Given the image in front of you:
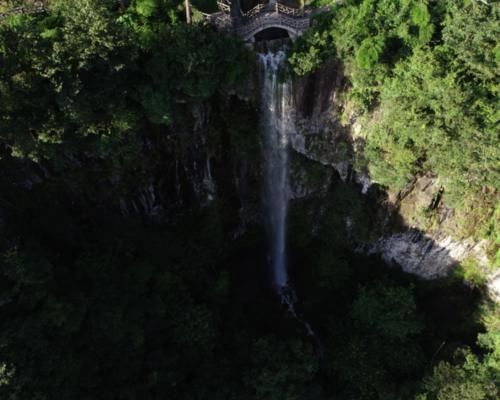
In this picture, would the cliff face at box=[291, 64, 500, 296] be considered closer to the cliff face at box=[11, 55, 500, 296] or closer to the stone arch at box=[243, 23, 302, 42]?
the cliff face at box=[11, 55, 500, 296]

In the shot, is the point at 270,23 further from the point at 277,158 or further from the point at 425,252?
the point at 425,252

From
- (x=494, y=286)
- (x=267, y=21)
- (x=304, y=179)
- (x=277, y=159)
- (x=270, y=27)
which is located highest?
(x=267, y=21)

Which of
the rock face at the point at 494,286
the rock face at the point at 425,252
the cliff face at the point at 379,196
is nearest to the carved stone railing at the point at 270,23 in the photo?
the cliff face at the point at 379,196

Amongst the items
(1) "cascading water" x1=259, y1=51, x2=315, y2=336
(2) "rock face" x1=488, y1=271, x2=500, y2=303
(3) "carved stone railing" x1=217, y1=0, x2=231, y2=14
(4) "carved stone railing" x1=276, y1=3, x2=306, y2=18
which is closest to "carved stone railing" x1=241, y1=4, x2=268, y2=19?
(4) "carved stone railing" x1=276, y1=3, x2=306, y2=18

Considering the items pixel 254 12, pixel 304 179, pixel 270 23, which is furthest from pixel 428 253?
pixel 254 12

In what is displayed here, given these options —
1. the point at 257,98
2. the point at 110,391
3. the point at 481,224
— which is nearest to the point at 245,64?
the point at 257,98

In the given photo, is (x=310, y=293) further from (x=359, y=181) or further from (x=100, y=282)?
(x=100, y=282)

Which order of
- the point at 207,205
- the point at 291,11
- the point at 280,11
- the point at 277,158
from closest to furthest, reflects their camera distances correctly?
the point at 280,11 → the point at 291,11 → the point at 277,158 → the point at 207,205
